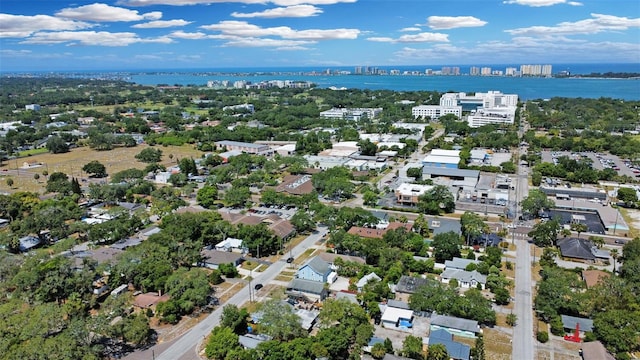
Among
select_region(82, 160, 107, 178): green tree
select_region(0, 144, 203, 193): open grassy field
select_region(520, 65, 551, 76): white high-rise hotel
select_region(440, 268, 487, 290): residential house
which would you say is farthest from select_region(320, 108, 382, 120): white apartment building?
select_region(520, 65, 551, 76): white high-rise hotel

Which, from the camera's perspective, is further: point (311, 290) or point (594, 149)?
point (594, 149)

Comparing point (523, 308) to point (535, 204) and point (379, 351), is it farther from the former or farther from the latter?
point (535, 204)

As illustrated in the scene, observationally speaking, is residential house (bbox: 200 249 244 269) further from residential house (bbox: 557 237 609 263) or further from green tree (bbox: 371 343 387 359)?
residential house (bbox: 557 237 609 263)

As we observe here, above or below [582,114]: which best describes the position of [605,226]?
below

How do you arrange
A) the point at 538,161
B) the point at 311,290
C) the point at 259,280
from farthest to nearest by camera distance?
the point at 538,161 → the point at 259,280 → the point at 311,290

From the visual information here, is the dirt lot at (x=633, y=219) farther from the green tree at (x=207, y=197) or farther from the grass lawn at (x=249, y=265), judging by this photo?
the green tree at (x=207, y=197)

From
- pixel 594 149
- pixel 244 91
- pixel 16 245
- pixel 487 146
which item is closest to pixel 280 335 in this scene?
pixel 16 245

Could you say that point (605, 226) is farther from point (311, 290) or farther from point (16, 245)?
point (16, 245)

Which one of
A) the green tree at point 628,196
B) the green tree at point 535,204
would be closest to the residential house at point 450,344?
the green tree at point 535,204
